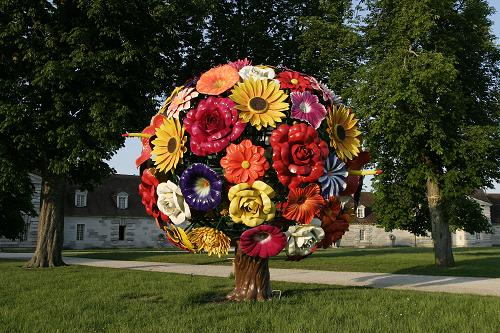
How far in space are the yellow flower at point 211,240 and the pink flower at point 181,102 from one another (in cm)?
204

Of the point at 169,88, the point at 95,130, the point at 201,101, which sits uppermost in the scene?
the point at 169,88

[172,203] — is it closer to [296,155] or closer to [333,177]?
[296,155]

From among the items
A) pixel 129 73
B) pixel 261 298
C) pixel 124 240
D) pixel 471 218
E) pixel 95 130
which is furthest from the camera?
pixel 124 240

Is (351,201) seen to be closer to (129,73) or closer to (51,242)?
(129,73)

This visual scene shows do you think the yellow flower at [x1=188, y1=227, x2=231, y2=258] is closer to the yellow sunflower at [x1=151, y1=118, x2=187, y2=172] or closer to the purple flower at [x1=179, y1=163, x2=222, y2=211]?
the purple flower at [x1=179, y1=163, x2=222, y2=211]

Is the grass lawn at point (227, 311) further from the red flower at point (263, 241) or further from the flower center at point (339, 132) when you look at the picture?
the flower center at point (339, 132)

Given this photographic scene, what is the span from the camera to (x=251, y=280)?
9.53 meters

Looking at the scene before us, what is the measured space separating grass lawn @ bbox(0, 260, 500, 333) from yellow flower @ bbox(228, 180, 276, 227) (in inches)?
57.5

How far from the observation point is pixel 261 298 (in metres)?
9.46

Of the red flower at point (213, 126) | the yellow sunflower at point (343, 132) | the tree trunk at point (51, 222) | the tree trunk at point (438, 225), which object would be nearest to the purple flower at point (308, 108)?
the yellow sunflower at point (343, 132)

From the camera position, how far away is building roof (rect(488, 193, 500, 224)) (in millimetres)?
74250

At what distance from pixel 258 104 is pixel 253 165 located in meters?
1.07

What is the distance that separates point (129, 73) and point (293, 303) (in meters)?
13.3

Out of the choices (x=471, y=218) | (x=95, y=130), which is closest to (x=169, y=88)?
(x=95, y=130)
